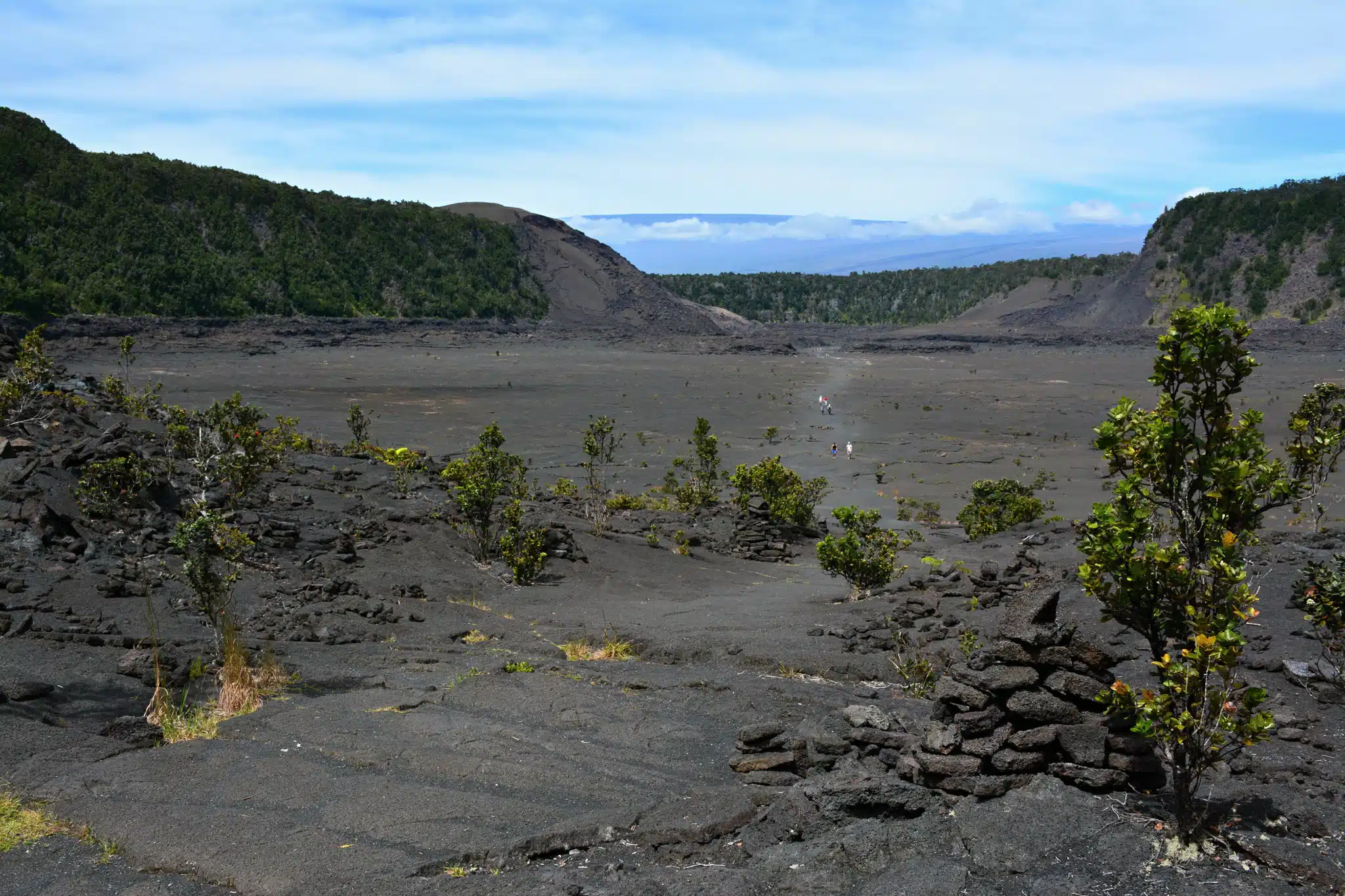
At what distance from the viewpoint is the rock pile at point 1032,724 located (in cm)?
742

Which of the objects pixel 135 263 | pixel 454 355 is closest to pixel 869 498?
pixel 454 355

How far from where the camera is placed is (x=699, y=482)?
3062 cm

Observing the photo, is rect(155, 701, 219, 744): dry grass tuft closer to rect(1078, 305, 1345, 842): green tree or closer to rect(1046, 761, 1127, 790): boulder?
rect(1046, 761, 1127, 790): boulder

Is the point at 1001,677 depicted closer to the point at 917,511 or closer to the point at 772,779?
the point at 772,779

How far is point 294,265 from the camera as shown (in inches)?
3233

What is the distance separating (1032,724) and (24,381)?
78.4ft

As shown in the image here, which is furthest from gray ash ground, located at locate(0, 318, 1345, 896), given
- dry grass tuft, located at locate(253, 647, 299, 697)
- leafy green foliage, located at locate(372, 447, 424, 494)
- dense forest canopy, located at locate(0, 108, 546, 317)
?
dense forest canopy, located at locate(0, 108, 546, 317)

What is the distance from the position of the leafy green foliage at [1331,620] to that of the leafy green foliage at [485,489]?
14.0 meters

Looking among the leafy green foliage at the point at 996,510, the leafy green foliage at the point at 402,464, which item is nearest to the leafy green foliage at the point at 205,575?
the leafy green foliage at the point at 402,464

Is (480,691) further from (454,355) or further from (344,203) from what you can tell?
(344,203)

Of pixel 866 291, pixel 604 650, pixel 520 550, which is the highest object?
pixel 866 291

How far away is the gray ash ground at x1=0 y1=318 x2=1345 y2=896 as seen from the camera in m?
6.91

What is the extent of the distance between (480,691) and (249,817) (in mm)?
3439

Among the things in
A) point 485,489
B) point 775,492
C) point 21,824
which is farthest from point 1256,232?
point 21,824
